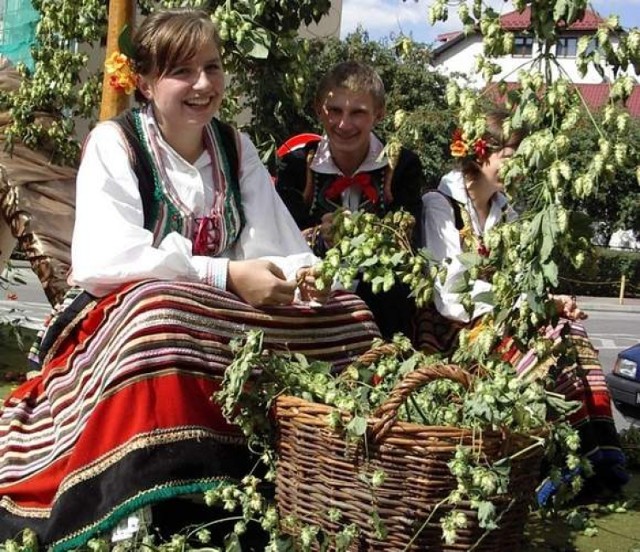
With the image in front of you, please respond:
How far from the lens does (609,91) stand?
2.44 meters

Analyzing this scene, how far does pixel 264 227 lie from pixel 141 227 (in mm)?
498

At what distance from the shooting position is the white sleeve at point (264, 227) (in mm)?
3188

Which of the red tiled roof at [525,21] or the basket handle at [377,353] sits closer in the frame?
the red tiled roof at [525,21]

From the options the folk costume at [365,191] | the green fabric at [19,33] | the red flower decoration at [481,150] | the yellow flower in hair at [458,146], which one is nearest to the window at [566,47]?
the yellow flower in hair at [458,146]

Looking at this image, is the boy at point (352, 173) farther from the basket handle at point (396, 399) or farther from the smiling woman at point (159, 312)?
the basket handle at point (396, 399)

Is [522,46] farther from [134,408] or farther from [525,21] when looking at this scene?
[134,408]

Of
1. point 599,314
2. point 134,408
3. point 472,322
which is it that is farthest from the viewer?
point 599,314

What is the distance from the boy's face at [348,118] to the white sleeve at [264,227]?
0.50 m

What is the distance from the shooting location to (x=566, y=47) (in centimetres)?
254

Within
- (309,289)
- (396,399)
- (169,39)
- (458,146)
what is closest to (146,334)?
(309,289)

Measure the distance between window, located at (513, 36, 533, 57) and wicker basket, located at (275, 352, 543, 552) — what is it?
80cm

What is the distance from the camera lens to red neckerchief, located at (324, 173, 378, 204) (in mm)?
3809

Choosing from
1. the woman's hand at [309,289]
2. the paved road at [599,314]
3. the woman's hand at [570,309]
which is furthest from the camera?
the paved road at [599,314]

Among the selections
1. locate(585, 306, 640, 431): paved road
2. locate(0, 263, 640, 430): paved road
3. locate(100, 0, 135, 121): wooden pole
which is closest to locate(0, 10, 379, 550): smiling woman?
locate(100, 0, 135, 121): wooden pole
